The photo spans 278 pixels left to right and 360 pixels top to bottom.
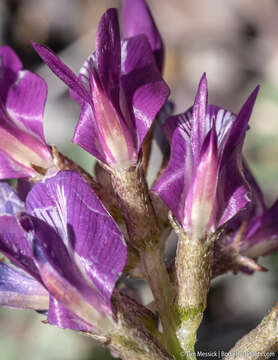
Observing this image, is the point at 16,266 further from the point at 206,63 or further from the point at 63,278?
the point at 206,63

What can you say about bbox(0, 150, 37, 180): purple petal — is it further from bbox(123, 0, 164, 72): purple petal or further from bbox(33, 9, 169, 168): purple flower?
bbox(123, 0, 164, 72): purple petal

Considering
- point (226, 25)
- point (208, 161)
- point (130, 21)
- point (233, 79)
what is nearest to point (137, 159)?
point (208, 161)

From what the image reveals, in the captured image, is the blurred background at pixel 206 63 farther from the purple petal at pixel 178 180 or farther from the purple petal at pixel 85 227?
the purple petal at pixel 85 227

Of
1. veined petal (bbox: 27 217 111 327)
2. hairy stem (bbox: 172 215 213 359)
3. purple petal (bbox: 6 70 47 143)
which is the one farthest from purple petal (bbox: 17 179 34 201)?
hairy stem (bbox: 172 215 213 359)

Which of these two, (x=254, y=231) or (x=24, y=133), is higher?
(x=24, y=133)

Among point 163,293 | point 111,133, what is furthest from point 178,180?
point 163,293

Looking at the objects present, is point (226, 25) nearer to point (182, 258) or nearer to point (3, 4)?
point (3, 4)

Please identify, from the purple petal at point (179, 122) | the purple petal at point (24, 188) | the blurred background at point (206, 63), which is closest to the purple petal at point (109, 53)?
the purple petal at point (179, 122)
